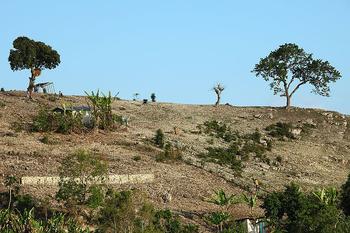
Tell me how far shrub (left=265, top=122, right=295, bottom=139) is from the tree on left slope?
2354 cm

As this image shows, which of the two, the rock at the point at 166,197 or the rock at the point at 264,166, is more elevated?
the rock at the point at 264,166

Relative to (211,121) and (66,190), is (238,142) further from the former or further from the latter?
(66,190)

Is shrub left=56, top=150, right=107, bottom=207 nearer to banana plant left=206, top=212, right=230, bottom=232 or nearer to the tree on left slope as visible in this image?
banana plant left=206, top=212, right=230, bottom=232

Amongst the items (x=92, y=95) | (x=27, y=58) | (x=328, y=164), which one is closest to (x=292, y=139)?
(x=328, y=164)

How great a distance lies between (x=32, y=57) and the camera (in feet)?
227

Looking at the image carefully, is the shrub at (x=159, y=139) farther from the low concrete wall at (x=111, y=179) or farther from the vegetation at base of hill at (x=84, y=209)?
the vegetation at base of hill at (x=84, y=209)

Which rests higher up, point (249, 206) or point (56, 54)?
point (56, 54)

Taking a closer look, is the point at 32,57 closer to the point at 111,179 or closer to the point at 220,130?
the point at 220,130

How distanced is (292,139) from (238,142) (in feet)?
28.1

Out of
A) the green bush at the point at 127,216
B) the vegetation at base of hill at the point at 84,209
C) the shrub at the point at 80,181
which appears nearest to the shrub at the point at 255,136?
the vegetation at base of hill at the point at 84,209

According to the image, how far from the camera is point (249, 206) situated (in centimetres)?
4481

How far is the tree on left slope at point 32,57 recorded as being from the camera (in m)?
69.1

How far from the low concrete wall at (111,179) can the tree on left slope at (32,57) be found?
27.5 meters

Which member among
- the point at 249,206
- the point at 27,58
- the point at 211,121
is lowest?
the point at 249,206
